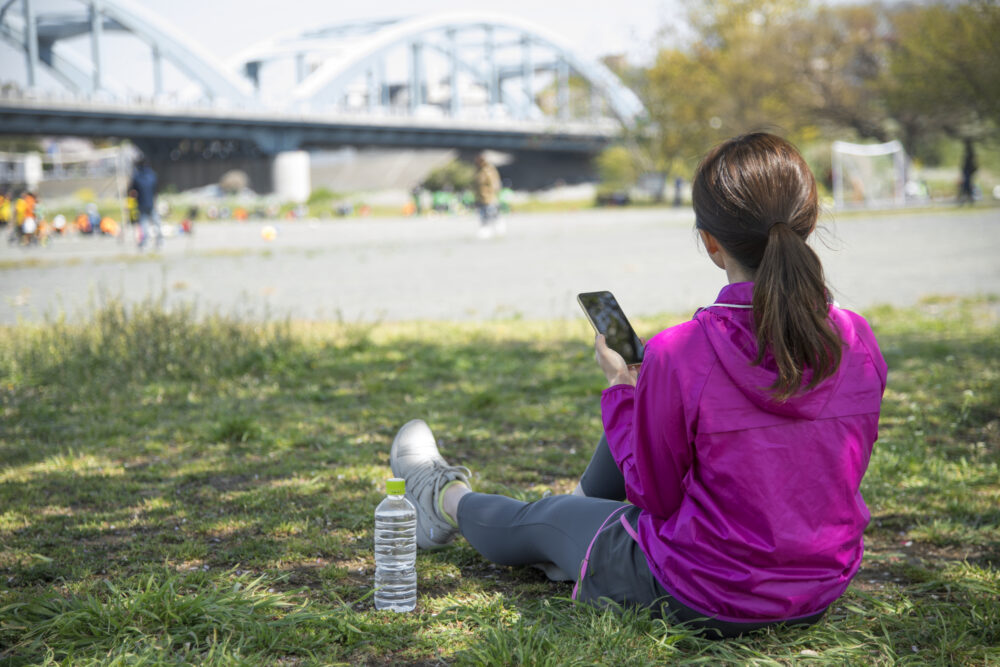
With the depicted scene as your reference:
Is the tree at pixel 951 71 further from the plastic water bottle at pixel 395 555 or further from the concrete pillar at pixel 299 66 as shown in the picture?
the concrete pillar at pixel 299 66

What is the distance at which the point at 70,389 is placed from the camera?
19.1ft

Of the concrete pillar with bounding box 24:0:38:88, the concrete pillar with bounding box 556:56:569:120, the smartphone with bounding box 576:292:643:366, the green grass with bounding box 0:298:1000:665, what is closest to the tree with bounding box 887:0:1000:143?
the green grass with bounding box 0:298:1000:665

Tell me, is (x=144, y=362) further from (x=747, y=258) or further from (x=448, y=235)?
(x=448, y=235)

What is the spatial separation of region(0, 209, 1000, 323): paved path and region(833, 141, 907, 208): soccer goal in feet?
49.9

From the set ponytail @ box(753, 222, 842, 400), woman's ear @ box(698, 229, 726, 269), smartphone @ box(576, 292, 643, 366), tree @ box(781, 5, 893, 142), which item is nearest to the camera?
ponytail @ box(753, 222, 842, 400)

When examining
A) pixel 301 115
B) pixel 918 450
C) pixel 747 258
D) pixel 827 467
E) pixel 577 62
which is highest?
pixel 577 62

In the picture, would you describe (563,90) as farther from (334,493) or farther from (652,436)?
(652,436)

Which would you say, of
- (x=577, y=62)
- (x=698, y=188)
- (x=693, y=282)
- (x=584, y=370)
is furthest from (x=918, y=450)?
(x=577, y=62)

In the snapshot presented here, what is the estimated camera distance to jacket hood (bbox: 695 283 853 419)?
2146mm

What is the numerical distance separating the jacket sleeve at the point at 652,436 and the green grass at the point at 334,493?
38cm

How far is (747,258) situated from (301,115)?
66.3m

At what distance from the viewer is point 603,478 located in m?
2.94

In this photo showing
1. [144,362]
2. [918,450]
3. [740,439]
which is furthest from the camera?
[144,362]

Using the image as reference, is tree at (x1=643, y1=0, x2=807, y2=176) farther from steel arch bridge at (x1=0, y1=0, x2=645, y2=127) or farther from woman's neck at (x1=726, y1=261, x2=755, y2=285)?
woman's neck at (x1=726, y1=261, x2=755, y2=285)
